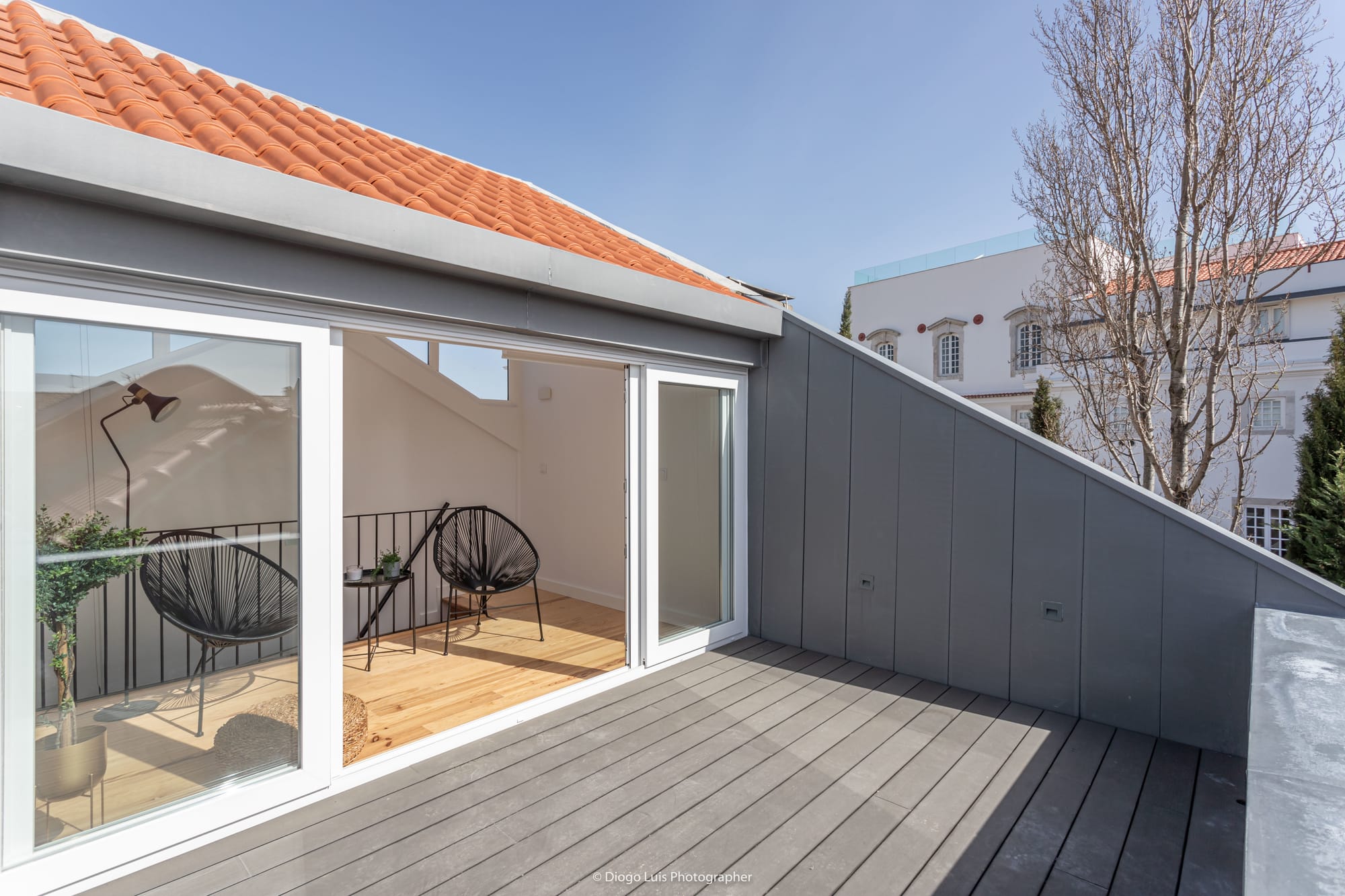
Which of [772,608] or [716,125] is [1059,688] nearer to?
[772,608]

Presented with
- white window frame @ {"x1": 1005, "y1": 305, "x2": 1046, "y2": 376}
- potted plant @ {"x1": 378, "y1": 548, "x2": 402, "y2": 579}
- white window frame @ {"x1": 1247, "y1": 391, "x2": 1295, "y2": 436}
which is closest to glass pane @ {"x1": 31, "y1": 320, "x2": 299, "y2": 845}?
potted plant @ {"x1": 378, "y1": 548, "x2": 402, "y2": 579}

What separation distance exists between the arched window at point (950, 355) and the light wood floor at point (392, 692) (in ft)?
50.3

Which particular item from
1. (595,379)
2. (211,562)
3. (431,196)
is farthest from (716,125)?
(211,562)

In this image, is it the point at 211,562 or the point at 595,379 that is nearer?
the point at 211,562

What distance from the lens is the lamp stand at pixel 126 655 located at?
198cm

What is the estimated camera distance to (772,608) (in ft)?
14.4

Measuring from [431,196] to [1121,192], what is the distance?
5354 mm

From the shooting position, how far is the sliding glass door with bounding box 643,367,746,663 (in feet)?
12.3

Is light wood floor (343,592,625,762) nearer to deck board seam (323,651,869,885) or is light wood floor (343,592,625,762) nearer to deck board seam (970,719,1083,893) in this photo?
deck board seam (323,651,869,885)

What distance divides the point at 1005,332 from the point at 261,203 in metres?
17.7

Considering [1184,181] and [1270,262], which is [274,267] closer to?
[1184,181]

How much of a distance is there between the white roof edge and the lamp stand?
2.23 feet

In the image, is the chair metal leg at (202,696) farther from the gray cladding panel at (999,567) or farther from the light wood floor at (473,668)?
the gray cladding panel at (999,567)

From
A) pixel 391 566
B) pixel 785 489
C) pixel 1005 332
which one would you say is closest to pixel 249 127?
pixel 391 566
